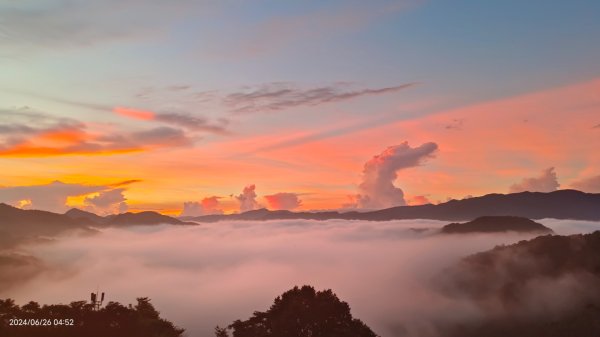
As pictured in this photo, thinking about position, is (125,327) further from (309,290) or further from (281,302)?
(309,290)

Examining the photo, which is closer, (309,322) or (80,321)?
(80,321)

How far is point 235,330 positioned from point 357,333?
19.8 meters

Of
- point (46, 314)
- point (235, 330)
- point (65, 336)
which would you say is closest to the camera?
point (65, 336)

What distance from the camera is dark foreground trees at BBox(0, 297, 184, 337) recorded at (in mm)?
61438

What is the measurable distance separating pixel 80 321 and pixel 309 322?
34.1 metres

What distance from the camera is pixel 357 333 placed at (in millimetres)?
64438

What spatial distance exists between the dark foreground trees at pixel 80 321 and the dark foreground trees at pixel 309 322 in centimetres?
1366

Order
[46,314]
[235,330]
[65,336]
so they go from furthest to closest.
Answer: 1. [235,330]
2. [46,314]
3. [65,336]

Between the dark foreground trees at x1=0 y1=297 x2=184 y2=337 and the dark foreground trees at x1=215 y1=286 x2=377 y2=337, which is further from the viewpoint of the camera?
the dark foreground trees at x1=215 y1=286 x2=377 y2=337

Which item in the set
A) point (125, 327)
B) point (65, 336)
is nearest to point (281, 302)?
point (125, 327)

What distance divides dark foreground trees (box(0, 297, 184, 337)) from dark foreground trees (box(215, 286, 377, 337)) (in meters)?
13.7

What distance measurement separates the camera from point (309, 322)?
67500mm

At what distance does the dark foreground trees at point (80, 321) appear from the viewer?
61.4m

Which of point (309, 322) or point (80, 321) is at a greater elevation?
point (80, 321)
